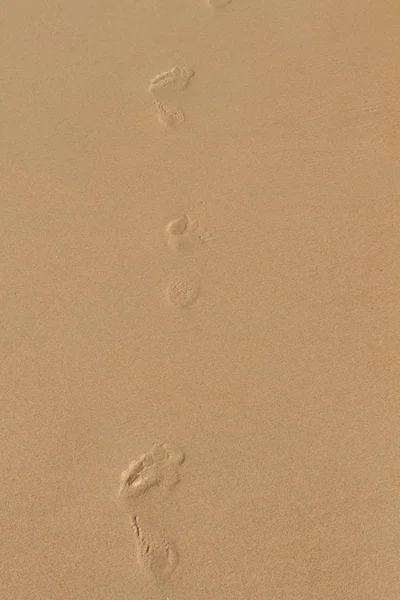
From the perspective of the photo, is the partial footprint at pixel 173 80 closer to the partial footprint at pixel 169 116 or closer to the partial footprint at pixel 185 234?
the partial footprint at pixel 169 116

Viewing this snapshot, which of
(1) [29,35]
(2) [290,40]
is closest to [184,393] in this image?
(2) [290,40]

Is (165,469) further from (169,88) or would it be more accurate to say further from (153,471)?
(169,88)

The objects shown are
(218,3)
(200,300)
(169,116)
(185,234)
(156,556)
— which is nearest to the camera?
(156,556)

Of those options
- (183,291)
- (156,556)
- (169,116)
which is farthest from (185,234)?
(156,556)

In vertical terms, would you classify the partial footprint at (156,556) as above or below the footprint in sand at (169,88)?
below

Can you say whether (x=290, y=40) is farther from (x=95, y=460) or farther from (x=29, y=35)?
(x=95, y=460)

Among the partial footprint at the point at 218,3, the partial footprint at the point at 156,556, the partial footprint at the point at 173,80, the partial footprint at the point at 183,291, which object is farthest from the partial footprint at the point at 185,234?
the partial footprint at the point at 218,3
